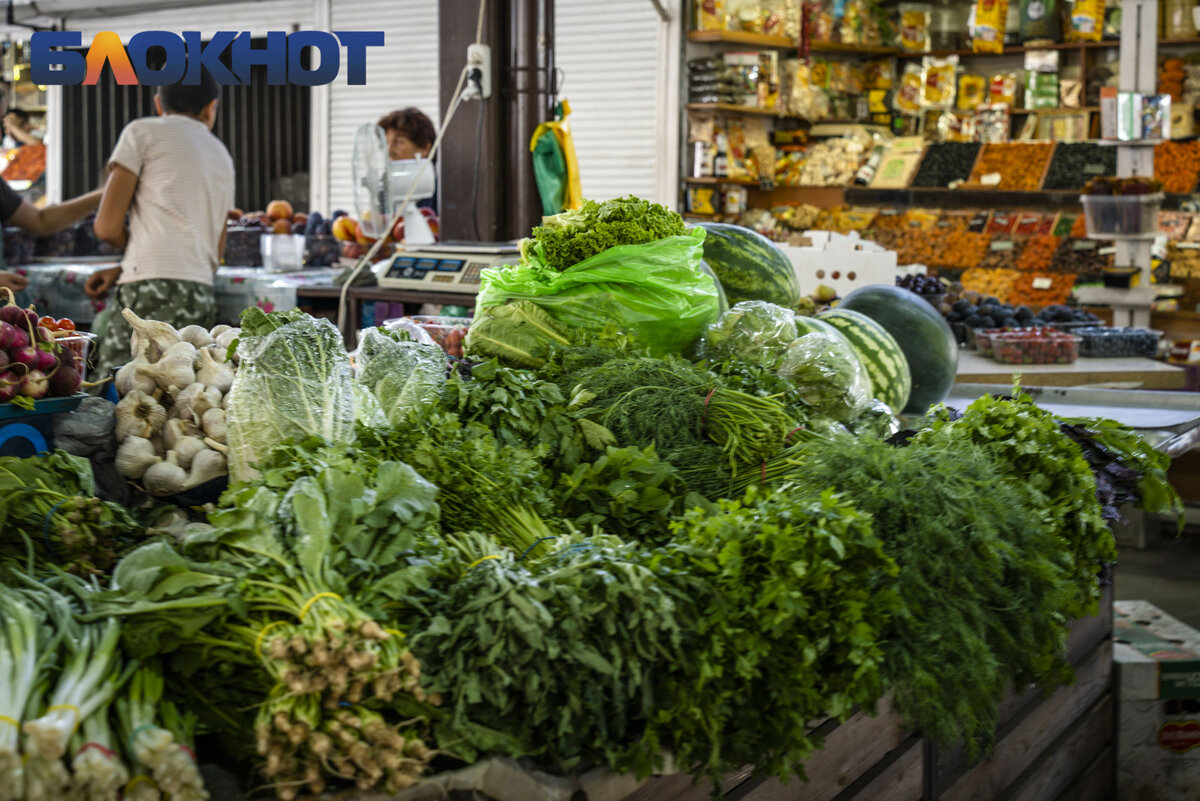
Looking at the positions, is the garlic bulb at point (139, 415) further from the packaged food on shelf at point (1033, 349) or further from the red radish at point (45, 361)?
the packaged food on shelf at point (1033, 349)

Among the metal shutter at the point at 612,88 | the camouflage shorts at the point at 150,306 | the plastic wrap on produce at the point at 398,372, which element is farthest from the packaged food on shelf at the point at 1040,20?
the plastic wrap on produce at the point at 398,372

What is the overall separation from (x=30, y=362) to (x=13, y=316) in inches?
4.2

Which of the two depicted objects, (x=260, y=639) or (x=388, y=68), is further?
(x=388, y=68)

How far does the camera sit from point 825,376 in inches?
99.7

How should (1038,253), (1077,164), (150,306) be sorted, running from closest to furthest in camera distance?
(150,306)
(1077,164)
(1038,253)

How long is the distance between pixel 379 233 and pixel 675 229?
Result: 3006mm

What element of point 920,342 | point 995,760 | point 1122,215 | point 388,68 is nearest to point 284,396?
point 995,760

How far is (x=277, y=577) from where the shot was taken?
134cm

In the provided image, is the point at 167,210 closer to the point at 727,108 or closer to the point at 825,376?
the point at 825,376

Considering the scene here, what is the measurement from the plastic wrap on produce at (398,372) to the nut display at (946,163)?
6291 millimetres

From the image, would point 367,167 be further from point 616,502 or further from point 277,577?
point 277,577

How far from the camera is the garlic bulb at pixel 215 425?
6.85ft

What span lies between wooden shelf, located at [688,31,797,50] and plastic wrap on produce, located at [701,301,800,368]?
5.38 meters

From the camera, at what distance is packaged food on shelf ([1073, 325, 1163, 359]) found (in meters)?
4.98
